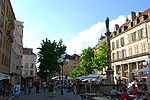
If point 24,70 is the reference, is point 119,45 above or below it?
above

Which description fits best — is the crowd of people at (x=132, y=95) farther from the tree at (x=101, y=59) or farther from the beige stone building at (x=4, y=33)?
the tree at (x=101, y=59)

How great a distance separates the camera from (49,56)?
1708 inches

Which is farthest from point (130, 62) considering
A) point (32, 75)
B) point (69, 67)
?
point (69, 67)

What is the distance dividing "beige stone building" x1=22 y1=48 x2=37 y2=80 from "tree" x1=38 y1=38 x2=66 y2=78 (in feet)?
112

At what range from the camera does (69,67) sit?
336 feet

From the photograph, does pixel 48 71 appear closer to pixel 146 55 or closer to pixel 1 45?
pixel 1 45

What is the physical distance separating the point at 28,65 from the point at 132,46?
46914 mm

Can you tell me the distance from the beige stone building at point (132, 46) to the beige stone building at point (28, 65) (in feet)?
124

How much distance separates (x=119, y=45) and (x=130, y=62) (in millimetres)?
Answer: 7614

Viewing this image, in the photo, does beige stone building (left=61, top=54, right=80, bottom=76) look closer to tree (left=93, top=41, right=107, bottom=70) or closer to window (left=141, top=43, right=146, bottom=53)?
tree (left=93, top=41, right=107, bottom=70)

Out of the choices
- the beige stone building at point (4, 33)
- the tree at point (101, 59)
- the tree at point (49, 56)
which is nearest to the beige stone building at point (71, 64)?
the tree at point (101, 59)

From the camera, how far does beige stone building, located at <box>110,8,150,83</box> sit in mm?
39250

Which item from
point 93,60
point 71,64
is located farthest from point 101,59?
point 71,64

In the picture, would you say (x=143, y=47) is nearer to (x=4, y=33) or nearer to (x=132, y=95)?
(x=4, y=33)
